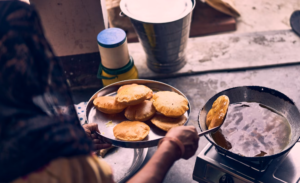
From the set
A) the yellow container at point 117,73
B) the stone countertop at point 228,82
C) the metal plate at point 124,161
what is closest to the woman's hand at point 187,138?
the metal plate at point 124,161

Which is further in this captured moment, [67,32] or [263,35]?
[263,35]

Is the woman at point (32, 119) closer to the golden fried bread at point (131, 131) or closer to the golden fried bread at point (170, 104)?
the golden fried bread at point (131, 131)

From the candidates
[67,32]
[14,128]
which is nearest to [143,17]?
[67,32]

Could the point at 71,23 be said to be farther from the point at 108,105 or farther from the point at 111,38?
the point at 108,105

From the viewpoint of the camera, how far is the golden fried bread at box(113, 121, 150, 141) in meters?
1.42

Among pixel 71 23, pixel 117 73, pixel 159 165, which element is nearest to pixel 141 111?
pixel 159 165

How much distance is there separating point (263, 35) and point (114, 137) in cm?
260

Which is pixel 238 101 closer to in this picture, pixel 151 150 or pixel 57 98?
pixel 151 150

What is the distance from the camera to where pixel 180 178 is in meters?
1.95

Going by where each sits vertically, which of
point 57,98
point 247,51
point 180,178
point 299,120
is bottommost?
point 180,178

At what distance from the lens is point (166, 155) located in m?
1.05

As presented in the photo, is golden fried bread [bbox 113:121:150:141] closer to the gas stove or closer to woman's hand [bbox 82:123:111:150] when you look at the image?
woman's hand [bbox 82:123:111:150]

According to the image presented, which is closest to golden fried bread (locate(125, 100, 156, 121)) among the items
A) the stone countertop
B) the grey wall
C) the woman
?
the woman

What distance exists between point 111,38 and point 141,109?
95cm
